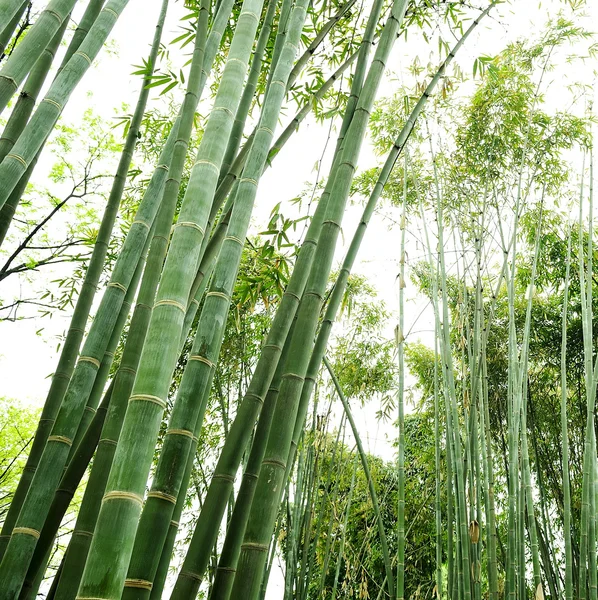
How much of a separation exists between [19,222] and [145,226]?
5.71 metres

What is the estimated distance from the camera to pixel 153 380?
39.3 inches

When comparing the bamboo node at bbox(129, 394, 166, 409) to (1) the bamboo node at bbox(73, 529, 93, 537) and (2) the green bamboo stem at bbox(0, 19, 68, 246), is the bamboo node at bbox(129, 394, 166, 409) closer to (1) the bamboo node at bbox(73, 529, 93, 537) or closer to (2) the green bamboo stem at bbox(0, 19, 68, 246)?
(1) the bamboo node at bbox(73, 529, 93, 537)

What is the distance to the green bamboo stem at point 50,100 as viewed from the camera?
1528 millimetres

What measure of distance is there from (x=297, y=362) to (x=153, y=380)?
36cm

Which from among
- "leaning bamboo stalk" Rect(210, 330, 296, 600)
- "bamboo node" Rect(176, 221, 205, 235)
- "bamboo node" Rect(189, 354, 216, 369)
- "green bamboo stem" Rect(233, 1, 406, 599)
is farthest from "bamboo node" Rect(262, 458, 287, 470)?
"bamboo node" Rect(176, 221, 205, 235)

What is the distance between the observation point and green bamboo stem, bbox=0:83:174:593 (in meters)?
1.35

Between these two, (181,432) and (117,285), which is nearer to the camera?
(181,432)

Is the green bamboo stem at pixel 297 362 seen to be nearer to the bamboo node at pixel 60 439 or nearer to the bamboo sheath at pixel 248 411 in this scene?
the bamboo sheath at pixel 248 411

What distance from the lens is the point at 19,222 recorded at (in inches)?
266

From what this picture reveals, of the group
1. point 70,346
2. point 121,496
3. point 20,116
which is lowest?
point 121,496

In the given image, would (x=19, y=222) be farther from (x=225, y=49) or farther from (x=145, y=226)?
(x=145, y=226)

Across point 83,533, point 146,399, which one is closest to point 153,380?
point 146,399

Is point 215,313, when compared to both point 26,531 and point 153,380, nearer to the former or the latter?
point 153,380

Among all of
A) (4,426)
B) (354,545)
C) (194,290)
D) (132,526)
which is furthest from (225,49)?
(4,426)
